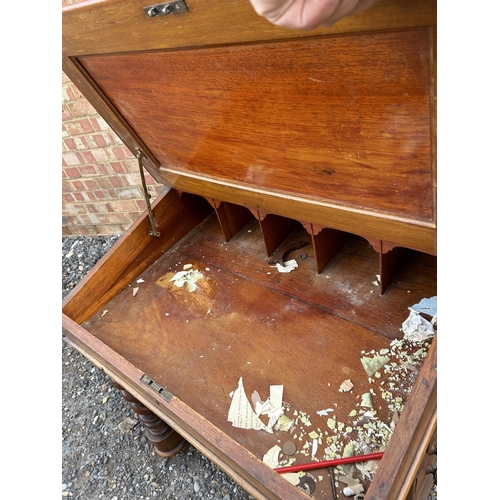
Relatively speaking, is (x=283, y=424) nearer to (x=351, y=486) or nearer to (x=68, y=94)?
(x=351, y=486)

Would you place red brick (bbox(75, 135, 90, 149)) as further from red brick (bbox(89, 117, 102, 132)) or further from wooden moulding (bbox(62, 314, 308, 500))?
wooden moulding (bbox(62, 314, 308, 500))

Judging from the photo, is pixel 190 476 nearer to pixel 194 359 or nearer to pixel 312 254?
pixel 194 359

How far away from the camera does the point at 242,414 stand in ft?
3.74

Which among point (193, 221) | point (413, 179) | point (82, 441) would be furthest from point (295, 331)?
point (82, 441)

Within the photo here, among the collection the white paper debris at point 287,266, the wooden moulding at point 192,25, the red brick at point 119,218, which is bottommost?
the red brick at point 119,218

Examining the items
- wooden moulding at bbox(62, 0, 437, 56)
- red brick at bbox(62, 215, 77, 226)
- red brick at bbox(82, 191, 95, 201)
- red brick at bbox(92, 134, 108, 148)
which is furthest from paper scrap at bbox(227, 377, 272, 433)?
red brick at bbox(62, 215, 77, 226)

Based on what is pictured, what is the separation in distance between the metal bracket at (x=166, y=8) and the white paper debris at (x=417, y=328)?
3.11ft

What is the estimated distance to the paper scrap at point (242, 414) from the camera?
1.11 m

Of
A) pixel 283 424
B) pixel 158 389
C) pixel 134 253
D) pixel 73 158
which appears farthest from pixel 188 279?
pixel 73 158

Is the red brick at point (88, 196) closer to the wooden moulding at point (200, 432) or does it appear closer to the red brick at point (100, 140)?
the red brick at point (100, 140)

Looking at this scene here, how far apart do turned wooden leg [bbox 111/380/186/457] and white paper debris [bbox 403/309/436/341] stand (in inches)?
37.7

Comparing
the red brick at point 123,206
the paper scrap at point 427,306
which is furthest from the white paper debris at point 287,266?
the red brick at point 123,206

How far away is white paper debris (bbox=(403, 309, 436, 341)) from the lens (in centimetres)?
114

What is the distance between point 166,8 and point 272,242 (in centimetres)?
89
